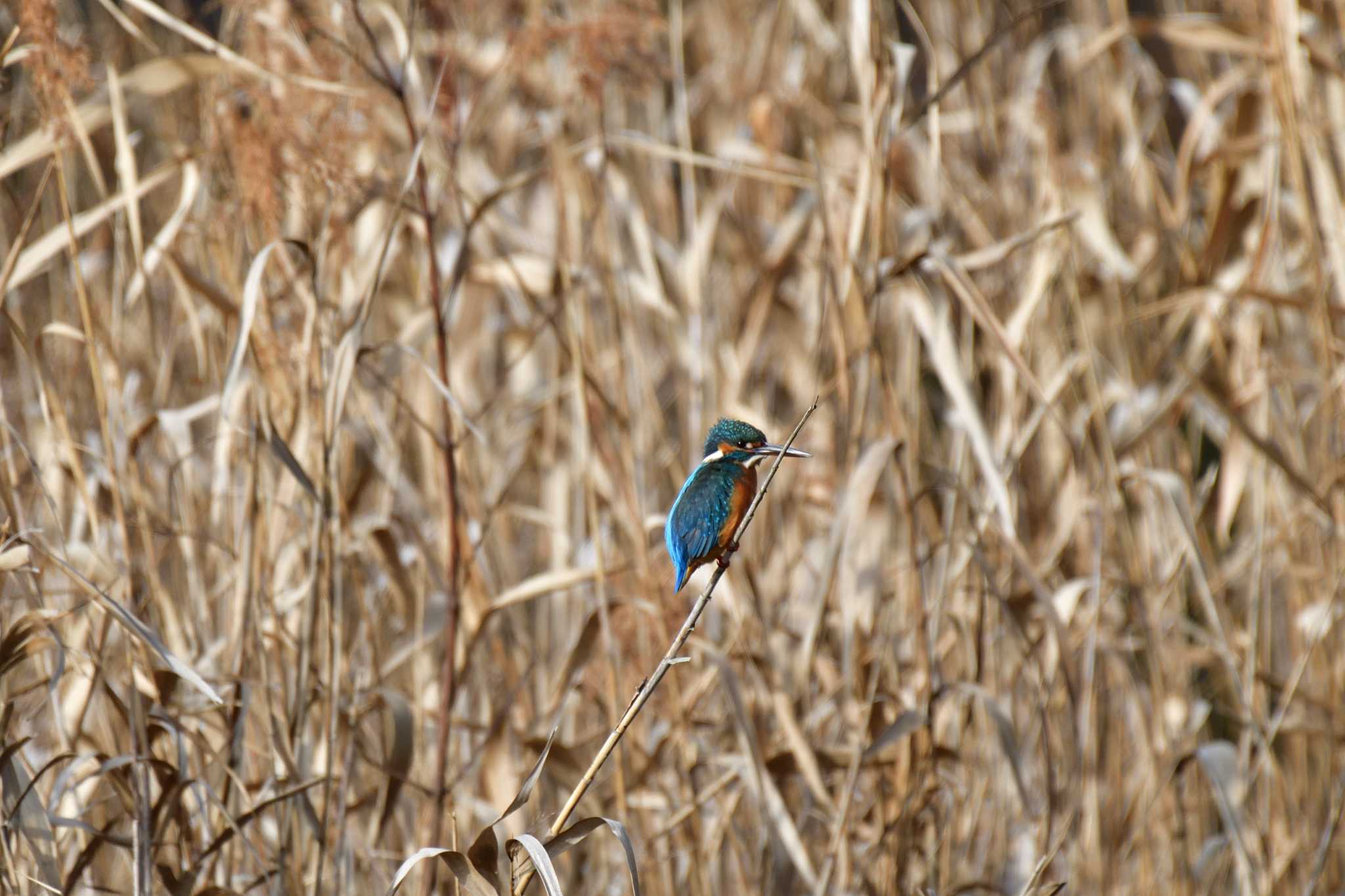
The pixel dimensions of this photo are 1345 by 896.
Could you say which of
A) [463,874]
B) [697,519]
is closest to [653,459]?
[697,519]

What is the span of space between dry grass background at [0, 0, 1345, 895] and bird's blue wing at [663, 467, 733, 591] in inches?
17.8

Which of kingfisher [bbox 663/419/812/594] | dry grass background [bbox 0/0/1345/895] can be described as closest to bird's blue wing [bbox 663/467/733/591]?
kingfisher [bbox 663/419/812/594]

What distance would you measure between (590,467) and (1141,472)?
36.0 inches

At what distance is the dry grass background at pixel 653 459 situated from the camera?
1.53 metres

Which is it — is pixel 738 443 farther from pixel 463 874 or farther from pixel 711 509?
pixel 463 874

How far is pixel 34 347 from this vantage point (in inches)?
56.2

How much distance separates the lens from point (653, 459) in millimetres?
2219

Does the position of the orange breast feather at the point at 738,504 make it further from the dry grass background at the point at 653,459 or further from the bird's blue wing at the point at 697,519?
the dry grass background at the point at 653,459

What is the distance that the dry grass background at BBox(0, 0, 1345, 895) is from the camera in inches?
60.1

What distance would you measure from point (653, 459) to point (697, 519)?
→ 1.06 m

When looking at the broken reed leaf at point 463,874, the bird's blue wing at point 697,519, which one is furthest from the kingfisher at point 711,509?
the broken reed leaf at point 463,874

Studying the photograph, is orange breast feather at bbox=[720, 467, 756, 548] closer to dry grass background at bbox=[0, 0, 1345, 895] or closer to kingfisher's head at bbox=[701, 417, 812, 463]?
kingfisher's head at bbox=[701, 417, 812, 463]

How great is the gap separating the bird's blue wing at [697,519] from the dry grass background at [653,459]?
45 centimetres

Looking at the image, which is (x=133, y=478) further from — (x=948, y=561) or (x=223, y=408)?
(x=948, y=561)
